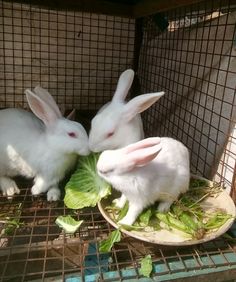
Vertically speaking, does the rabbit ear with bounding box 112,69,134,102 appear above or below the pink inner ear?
above

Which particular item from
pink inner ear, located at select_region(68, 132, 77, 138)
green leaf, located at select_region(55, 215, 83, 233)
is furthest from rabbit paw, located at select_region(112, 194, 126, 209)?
pink inner ear, located at select_region(68, 132, 77, 138)

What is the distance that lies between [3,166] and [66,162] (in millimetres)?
379

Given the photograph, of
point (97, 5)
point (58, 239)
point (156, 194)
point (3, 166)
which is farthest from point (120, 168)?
point (97, 5)

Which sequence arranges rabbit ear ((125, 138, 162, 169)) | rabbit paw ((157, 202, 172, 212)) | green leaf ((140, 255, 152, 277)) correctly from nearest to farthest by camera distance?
green leaf ((140, 255, 152, 277))
rabbit ear ((125, 138, 162, 169))
rabbit paw ((157, 202, 172, 212))

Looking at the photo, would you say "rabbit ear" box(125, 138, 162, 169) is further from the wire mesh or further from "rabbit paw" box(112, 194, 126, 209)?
the wire mesh

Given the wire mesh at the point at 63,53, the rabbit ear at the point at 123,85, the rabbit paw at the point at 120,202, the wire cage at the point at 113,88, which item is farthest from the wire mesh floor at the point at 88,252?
the wire mesh at the point at 63,53

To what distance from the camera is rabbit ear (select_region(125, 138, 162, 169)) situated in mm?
1251

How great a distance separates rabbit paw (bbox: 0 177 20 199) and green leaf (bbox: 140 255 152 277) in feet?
2.98

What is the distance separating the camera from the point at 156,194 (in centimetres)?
144

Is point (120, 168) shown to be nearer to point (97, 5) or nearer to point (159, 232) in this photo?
point (159, 232)

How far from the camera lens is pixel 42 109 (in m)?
1.76

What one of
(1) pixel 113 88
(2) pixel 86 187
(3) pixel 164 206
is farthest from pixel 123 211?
(1) pixel 113 88

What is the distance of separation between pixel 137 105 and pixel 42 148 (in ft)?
1.93

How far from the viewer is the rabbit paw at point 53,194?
1.77 metres
